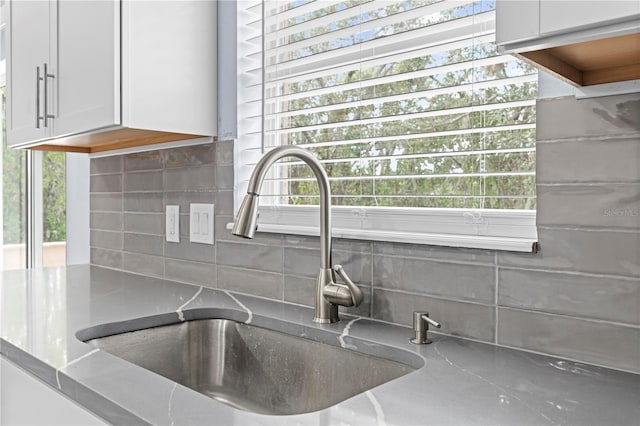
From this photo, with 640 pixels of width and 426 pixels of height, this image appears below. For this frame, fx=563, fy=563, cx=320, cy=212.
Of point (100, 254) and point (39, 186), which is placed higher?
point (39, 186)

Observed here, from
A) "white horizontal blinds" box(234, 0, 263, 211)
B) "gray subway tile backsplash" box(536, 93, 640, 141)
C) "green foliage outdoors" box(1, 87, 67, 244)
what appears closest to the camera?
"gray subway tile backsplash" box(536, 93, 640, 141)

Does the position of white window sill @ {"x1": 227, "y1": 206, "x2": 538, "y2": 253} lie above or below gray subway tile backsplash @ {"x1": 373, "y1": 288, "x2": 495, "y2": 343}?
above

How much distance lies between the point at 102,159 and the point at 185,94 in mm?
799

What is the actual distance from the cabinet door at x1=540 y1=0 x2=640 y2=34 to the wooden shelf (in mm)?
62

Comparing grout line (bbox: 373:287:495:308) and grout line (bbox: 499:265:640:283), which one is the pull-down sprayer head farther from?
grout line (bbox: 499:265:640:283)

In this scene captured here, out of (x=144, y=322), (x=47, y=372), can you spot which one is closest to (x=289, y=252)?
(x=144, y=322)

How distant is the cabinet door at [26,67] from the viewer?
5.90 ft

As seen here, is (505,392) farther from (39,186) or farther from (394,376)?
(39,186)

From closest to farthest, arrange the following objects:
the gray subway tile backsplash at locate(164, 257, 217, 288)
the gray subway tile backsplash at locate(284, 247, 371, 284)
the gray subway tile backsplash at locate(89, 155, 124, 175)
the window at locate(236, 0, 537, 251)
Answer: the window at locate(236, 0, 537, 251)
the gray subway tile backsplash at locate(284, 247, 371, 284)
the gray subway tile backsplash at locate(164, 257, 217, 288)
the gray subway tile backsplash at locate(89, 155, 124, 175)

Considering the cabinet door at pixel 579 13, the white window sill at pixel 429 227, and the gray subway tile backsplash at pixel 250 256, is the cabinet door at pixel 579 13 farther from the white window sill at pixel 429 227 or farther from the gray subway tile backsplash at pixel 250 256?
the gray subway tile backsplash at pixel 250 256

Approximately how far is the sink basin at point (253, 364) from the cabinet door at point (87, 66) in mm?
598

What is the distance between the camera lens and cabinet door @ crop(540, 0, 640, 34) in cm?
59

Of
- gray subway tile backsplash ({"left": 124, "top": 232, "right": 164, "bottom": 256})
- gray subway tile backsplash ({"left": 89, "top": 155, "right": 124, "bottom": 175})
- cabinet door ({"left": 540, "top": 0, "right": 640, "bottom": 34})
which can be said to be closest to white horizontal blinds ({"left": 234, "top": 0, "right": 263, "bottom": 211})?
gray subway tile backsplash ({"left": 124, "top": 232, "right": 164, "bottom": 256})

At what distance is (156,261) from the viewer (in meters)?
1.99
